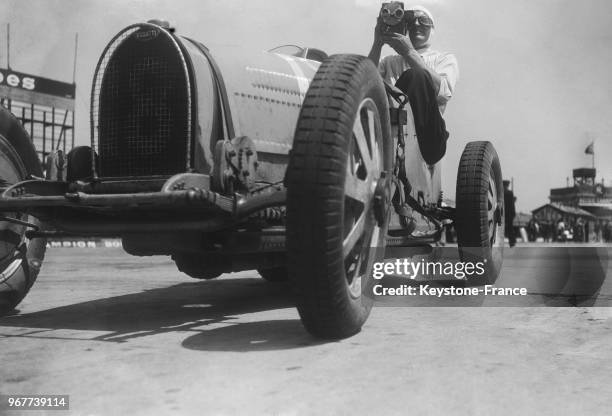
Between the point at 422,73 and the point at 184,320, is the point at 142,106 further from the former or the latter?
the point at 422,73

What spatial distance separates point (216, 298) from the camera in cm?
459

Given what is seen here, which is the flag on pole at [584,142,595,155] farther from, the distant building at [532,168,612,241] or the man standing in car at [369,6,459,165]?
the distant building at [532,168,612,241]

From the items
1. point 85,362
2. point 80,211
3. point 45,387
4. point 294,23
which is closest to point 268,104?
point 294,23

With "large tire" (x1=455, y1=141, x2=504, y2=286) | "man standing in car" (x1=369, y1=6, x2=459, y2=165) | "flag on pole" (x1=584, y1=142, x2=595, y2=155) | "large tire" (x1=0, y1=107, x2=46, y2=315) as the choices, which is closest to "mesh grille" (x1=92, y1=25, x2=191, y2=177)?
"large tire" (x1=0, y1=107, x2=46, y2=315)

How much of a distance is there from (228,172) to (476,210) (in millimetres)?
2302

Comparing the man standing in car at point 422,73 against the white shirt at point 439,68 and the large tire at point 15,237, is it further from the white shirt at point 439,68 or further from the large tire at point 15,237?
the large tire at point 15,237

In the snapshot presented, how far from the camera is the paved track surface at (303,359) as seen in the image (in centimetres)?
192

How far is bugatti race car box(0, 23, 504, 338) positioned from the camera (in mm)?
2547

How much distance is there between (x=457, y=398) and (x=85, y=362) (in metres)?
1.34

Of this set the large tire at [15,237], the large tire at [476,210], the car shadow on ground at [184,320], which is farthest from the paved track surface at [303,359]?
the large tire at [476,210]

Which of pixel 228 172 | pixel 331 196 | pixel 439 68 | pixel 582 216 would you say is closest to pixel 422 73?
pixel 439 68

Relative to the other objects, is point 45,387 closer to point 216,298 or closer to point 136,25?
point 136,25

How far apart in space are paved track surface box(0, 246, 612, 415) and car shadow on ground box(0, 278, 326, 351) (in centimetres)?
1

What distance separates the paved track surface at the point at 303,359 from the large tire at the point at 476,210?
0.59 m
